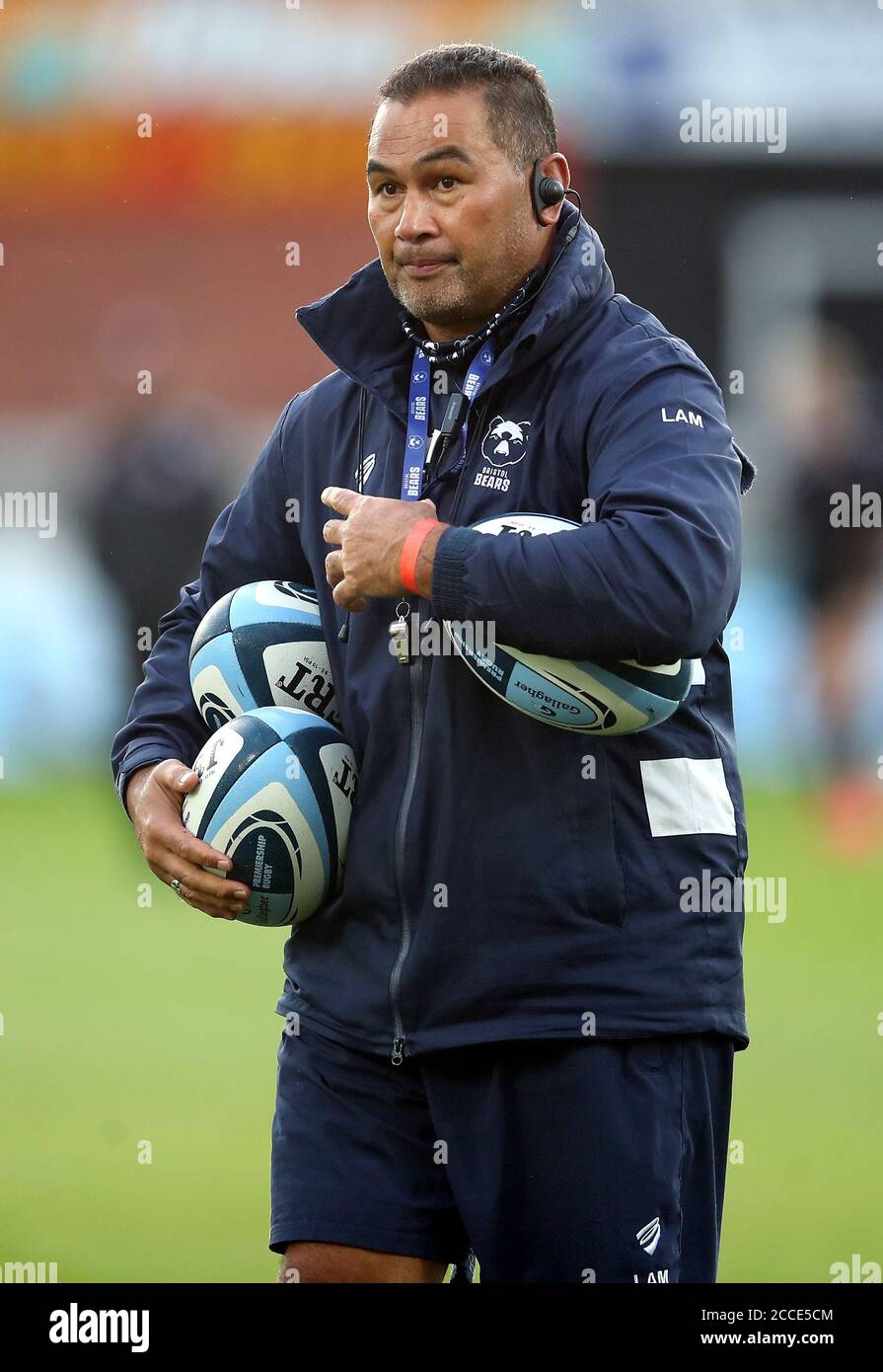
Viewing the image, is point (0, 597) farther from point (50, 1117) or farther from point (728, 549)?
point (728, 549)

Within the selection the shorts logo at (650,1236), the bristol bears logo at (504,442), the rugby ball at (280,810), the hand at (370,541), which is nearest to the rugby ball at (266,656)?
the rugby ball at (280,810)

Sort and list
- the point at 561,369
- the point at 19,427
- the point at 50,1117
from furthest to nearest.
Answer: the point at 19,427
the point at 50,1117
the point at 561,369

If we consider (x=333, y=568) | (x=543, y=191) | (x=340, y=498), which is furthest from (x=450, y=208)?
(x=333, y=568)

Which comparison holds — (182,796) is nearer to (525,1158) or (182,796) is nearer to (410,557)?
(410,557)

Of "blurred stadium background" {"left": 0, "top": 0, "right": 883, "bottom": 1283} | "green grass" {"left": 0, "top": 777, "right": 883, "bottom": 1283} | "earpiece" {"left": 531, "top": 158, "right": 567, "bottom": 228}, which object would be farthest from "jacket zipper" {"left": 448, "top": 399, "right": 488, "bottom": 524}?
"blurred stadium background" {"left": 0, "top": 0, "right": 883, "bottom": 1283}

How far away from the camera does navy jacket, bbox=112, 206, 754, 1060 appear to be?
10.6ft

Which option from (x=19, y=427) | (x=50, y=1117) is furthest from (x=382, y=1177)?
(x=19, y=427)

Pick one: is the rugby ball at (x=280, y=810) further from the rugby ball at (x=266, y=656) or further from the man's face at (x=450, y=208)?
the man's face at (x=450, y=208)

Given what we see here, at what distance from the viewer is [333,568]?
11.1 ft

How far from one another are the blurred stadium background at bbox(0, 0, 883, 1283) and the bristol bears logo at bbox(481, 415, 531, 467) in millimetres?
3704

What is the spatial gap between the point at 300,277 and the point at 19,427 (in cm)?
268

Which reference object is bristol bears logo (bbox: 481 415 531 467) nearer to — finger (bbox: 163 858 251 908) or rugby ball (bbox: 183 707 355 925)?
rugby ball (bbox: 183 707 355 925)

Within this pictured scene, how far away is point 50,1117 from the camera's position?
22.0 feet

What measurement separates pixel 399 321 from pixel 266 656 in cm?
68
